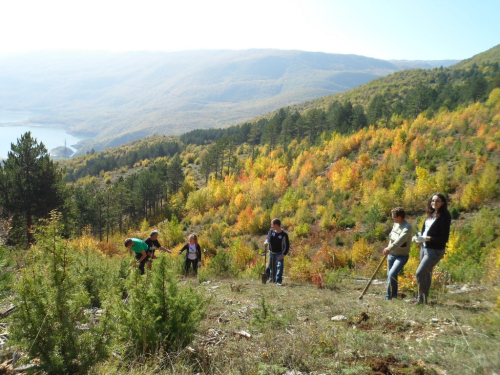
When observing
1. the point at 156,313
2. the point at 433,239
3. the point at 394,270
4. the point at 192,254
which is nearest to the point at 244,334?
the point at 156,313

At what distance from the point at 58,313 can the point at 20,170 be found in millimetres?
23342

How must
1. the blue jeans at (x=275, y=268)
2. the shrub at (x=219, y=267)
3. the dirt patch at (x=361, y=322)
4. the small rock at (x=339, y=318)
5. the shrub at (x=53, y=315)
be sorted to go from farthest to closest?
the shrub at (x=219, y=267) < the blue jeans at (x=275, y=268) < the small rock at (x=339, y=318) < the dirt patch at (x=361, y=322) < the shrub at (x=53, y=315)

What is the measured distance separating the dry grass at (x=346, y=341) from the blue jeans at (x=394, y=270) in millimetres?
387

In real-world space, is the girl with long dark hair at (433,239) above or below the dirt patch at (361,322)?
above

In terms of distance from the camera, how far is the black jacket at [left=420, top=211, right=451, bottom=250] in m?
4.73

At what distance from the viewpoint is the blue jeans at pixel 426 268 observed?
477 cm

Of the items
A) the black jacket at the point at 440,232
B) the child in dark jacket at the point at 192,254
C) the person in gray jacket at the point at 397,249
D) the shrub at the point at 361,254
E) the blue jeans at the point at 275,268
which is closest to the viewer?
the black jacket at the point at 440,232

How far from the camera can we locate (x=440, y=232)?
475cm

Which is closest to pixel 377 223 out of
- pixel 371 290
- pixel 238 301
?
pixel 371 290

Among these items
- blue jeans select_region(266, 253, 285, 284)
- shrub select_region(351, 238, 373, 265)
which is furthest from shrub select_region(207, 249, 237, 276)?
shrub select_region(351, 238, 373, 265)

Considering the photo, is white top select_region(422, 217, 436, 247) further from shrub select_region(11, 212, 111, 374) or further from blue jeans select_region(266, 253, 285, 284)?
shrub select_region(11, 212, 111, 374)

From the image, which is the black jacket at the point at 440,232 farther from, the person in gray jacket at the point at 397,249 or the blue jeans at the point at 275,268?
the blue jeans at the point at 275,268

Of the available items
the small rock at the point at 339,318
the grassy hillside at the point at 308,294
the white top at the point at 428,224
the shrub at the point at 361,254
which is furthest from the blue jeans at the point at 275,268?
the shrub at the point at 361,254

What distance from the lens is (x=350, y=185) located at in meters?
27.4
